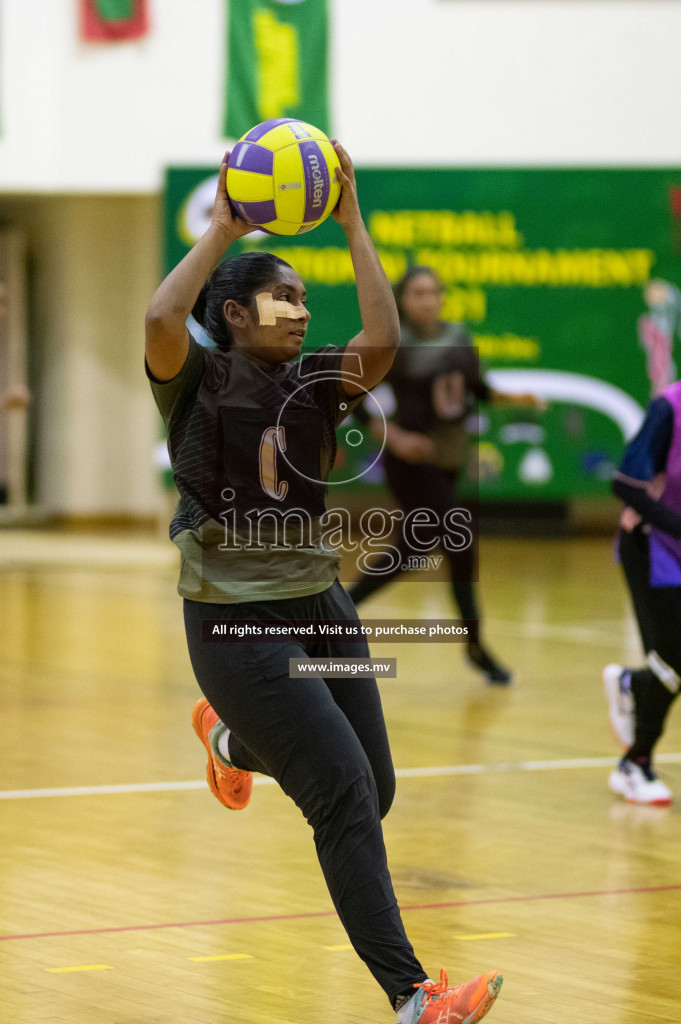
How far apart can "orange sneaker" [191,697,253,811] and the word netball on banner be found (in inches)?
618

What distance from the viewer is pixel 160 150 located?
19.2m

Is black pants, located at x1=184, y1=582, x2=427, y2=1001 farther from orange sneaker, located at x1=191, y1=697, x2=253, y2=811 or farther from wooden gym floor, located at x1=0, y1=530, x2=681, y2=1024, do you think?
orange sneaker, located at x1=191, y1=697, x2=253, y2=811

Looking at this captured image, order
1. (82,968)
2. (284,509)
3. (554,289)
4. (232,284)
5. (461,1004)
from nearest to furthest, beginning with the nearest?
1. (461,1004)
2. (284,509)
3. (232,284)
4. (82,968)
5. (554,289)

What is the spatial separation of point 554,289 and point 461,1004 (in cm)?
1604

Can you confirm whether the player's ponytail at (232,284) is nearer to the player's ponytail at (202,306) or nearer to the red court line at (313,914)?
the player's ponytail at (202,306)

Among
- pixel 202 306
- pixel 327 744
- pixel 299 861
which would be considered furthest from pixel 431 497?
pixel 327 744

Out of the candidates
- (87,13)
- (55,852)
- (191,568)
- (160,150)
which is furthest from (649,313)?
(191,568)

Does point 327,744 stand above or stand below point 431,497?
above

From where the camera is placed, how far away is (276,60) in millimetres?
17938

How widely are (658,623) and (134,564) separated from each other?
11086 mm

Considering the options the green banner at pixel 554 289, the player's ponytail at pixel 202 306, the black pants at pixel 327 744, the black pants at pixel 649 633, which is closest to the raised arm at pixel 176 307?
the player's ponytail at pixel 202 306

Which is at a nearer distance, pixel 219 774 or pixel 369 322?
pixel 369 322

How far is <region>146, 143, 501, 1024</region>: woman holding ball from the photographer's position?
12.0ft

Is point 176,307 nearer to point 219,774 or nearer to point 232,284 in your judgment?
point 232,284
